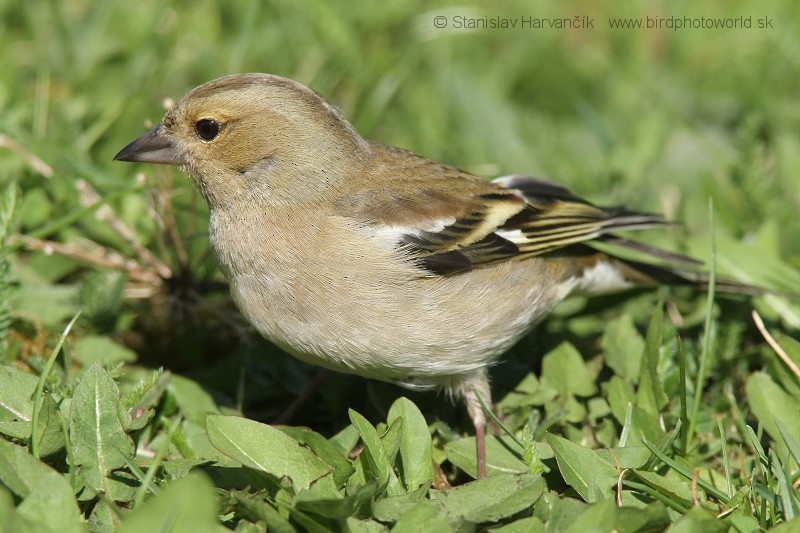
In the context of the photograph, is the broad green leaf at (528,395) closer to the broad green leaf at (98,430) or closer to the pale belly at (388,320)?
the pale belly at (388,320)

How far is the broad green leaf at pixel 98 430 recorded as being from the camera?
3137 mm

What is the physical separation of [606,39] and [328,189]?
443 cm

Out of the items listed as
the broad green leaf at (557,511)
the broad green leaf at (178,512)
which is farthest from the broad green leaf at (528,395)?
the broad green leaf at (178,512)

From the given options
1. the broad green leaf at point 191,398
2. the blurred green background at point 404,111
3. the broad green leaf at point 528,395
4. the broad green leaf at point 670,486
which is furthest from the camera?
the blurred green background at point 404,111

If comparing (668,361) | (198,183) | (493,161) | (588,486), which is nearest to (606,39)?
(493,161)

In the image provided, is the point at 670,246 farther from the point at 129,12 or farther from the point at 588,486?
the point at 129,12

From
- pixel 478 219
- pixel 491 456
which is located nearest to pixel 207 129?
pixel 478 219

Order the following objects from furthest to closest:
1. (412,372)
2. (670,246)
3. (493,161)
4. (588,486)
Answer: (493,161) → (670,246) → (412,372) → (588,486)

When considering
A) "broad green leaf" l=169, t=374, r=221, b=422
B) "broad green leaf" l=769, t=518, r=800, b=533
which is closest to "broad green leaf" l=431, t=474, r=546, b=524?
"broad green leaf" l=769, t=518, r=800, b=533

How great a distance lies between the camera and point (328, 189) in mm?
3854

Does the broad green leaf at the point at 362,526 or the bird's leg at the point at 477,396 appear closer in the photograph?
the broad green leaf at the point at 362,526

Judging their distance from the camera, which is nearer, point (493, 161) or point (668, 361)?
point (668, 361)

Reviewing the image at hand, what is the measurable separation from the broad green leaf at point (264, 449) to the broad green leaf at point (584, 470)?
82cm

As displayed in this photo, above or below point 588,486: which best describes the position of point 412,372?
above
